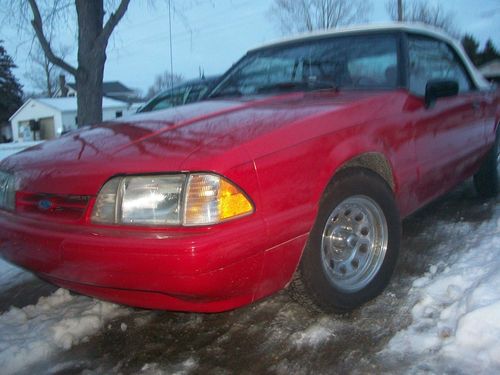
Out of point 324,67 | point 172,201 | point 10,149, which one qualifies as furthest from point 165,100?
point 10,149

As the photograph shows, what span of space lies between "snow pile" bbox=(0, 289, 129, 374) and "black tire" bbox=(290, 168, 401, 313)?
120 centimetres

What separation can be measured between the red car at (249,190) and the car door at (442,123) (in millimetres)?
20

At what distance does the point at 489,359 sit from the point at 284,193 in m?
1.13

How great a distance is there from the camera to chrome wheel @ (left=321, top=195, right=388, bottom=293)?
2660mm

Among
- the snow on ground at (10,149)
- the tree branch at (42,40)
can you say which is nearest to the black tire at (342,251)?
the tree branch at (42,40)

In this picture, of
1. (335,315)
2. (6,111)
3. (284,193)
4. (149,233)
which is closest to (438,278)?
(335,315)

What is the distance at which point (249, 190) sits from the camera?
2135 mm

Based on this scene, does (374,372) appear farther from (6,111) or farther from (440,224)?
(6,111)

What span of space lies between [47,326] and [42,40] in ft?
20.4

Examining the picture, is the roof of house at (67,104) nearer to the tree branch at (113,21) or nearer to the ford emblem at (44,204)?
the tree branch at (113,21)

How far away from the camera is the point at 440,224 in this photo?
407 cm

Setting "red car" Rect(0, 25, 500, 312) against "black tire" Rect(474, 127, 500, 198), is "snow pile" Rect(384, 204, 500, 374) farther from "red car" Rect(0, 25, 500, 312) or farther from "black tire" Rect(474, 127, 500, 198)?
"black tire" Rect(474, 127, 500, 198)

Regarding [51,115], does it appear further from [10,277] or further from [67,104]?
[10,277]

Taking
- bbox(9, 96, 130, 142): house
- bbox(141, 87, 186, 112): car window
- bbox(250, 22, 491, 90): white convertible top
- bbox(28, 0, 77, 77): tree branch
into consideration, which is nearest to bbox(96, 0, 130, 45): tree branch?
bbox(28, 0, 77, 77): tree branch
